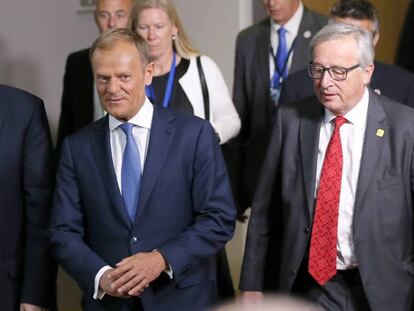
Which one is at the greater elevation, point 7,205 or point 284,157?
point 284,157

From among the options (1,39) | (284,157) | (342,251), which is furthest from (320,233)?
(1,39)

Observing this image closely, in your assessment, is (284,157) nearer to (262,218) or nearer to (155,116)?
(262,218)

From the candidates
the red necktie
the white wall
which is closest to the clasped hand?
the red necktie

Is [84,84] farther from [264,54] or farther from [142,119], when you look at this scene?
[142,119]

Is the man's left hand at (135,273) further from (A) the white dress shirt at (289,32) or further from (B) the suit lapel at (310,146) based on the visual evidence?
(A) the white dress shirt at (289,32)

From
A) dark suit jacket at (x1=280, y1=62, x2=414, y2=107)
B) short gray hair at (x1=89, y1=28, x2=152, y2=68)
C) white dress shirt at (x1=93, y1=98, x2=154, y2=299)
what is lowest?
white dress shirt at (x1=93, y1=98, x2=154, y2=299)

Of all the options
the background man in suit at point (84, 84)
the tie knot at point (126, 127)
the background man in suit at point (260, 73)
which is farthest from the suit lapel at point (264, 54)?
the tie knot at point (126, 127)

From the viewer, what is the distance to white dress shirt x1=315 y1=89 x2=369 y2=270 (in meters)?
3.17

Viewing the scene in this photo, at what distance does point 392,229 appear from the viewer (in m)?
3.17

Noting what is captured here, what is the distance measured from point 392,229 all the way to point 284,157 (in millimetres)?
444

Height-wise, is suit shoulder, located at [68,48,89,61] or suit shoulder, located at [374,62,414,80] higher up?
suit shoulder, located at [374,62,414,80]

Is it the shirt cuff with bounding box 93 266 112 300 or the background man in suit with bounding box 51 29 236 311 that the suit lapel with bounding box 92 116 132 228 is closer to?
the background man in suit with bounding box 51 29 236 311

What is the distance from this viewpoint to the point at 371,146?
315cm

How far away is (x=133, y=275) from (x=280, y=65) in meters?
1.81
